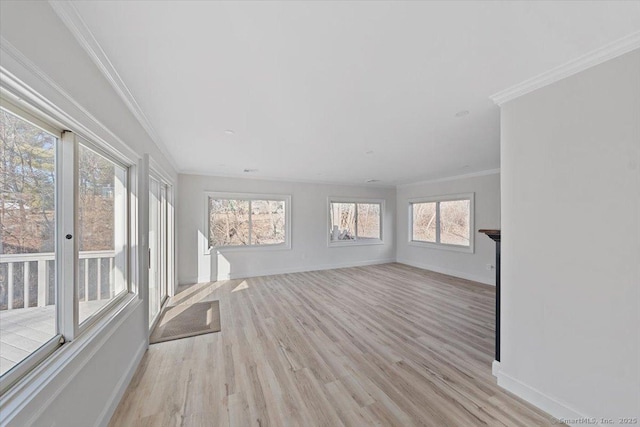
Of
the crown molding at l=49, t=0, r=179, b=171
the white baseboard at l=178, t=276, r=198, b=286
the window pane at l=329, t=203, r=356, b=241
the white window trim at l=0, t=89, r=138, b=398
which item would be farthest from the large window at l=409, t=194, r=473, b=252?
the white window trim at l=0, t=89, r=138, b=398

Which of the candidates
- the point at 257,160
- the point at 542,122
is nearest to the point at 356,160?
the point at 257,160

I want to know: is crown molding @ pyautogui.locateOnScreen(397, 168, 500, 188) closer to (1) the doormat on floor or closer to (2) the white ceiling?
(2) the white ceiling

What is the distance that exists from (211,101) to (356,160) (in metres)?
2.55

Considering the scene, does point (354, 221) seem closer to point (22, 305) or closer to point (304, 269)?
point (304, 269)

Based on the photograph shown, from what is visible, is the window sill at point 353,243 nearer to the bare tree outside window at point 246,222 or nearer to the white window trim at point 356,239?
the white window trim at point 356,239

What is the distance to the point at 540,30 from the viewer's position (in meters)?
1.25

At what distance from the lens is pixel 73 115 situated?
47.8 inches

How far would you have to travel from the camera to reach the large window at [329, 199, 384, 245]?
259 inches

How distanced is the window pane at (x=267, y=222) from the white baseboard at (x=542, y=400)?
187 inches

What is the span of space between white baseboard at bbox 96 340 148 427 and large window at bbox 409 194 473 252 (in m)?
5.95

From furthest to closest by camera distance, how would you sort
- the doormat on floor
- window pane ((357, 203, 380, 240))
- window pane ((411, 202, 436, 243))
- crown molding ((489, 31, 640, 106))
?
window pane ((357, 203, 380, 240)), window pane ((411, 202, 436, 243)), the doormat on floor, crown molding ((489, 31, 640, 106))

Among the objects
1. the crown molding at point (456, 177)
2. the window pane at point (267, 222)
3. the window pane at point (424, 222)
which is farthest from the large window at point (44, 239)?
the window pane at point (424, 222)

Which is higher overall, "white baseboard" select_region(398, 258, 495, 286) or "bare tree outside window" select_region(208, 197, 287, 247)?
"bare tree outside window" select_region(208, 197, 287, 247)

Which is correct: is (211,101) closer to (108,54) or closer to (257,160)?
(108,54)
